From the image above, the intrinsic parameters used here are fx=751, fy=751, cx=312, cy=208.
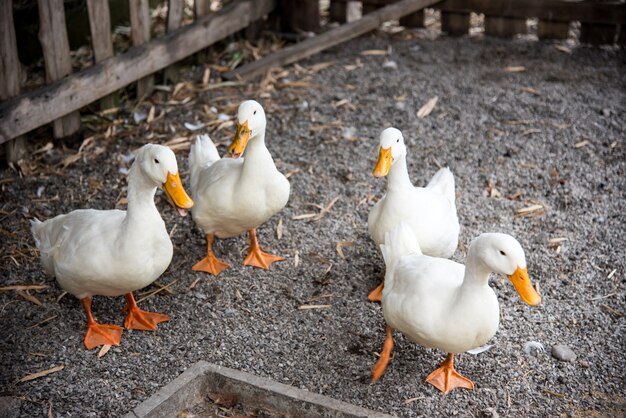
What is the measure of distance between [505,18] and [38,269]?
497cm

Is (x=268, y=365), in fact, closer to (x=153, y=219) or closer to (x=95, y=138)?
(x=153, y=219)

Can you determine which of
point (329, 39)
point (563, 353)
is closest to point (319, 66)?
point (329, 39)

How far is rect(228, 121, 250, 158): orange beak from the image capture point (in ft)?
13.0

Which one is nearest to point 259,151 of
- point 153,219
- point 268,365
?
point 153,219

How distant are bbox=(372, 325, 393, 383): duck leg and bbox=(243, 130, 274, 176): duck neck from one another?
116cm

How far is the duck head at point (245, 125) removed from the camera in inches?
157

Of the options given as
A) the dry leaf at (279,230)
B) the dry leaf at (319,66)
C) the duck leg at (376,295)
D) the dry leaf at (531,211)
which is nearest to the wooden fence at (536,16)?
the dry leaf at (319,66)

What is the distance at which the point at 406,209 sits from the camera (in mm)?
3955

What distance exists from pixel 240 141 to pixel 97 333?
125 cm

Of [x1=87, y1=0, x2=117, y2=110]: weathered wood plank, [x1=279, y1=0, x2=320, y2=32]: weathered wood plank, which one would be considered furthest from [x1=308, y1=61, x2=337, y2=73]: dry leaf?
[x1=87, y1=0, x2=117, y2=110]: weathered wood plank

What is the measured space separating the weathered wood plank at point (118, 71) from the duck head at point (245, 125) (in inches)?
79.1

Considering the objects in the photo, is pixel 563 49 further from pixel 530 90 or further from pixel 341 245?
pixel 341 245

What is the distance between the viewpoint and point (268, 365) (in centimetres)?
376

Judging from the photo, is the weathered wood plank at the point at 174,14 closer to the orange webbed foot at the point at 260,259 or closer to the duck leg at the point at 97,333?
the orange webbed foot at the point at 260,259
